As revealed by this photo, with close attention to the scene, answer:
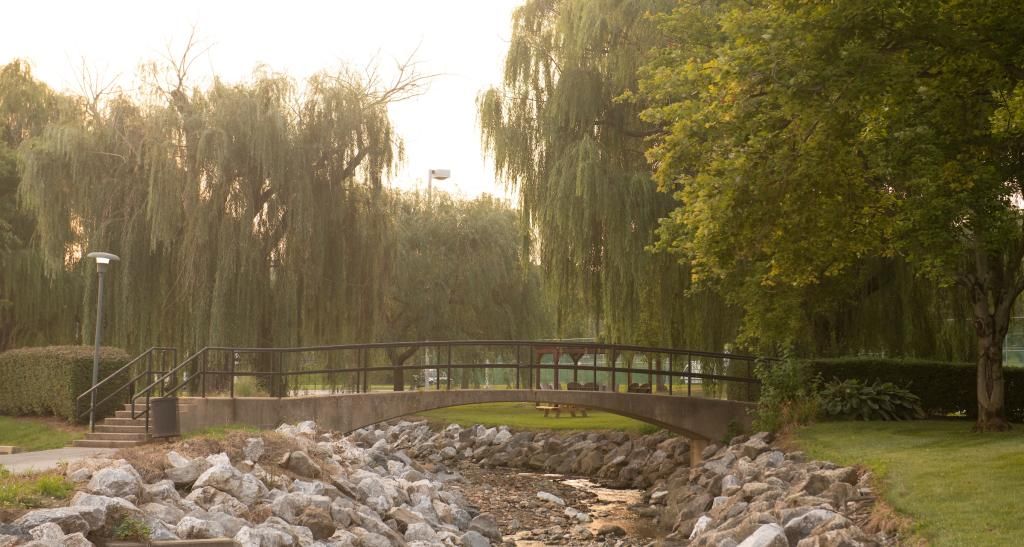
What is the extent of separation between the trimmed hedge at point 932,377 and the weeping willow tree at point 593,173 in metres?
2.83

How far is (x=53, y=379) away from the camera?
18375 mm

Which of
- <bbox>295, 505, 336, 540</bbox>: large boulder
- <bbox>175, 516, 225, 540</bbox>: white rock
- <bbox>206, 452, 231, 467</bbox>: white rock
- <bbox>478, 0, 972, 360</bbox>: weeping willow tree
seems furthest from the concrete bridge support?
<bbox>175, 516, 225, 540</bbox>: white rock

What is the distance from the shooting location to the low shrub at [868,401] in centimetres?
1797

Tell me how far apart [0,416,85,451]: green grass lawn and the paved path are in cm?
183

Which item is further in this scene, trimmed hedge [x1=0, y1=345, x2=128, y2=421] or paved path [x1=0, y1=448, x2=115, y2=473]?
trimmed hedge [x1=0, y1=345, x2=128, y2=421]

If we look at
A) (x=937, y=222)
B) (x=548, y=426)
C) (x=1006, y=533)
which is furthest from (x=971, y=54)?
(x=548, y=426)

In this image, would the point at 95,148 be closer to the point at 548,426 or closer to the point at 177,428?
the point at 177,428

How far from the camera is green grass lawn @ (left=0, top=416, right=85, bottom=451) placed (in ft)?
54.6

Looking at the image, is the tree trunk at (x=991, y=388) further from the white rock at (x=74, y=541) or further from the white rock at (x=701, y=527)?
the white rock at (x=74, y=541)

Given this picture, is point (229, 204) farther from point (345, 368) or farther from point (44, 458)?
point (44, 458)

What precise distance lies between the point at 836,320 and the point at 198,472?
13.5 metres

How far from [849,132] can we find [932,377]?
8137 mm

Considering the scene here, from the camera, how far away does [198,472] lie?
40.2ft

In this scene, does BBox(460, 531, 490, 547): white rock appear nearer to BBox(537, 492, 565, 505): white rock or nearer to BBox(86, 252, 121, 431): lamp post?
BBox(537, 492, 565, 505): white rock
